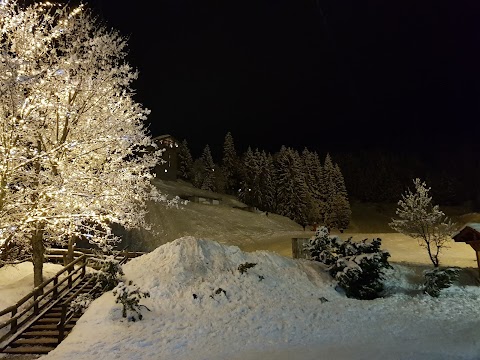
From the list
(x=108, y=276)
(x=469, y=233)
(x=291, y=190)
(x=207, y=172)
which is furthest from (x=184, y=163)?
(x=108, y=276)

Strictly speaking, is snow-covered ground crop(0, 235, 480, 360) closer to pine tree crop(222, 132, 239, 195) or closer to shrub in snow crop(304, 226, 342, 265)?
shrub in snow crop(304, 226, 342, 265)

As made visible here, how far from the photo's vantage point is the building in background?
75619 mm

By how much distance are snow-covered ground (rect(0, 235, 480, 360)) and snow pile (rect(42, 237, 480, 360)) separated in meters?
0.03

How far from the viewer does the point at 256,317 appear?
1362 cm

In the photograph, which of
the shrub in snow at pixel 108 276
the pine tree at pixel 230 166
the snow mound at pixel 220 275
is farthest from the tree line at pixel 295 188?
the shrub in snow at pixel 108 276

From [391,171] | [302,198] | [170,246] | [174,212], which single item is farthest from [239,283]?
[391,171]

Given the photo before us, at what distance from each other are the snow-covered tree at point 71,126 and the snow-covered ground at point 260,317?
3.48 metres

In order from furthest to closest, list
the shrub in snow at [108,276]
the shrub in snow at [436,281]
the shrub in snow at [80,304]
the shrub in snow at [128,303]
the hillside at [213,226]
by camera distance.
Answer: the hillside at [213,226]
the shrub in snow at [436,281]
the shrub in snow at [108,276]
the shrub in snow at [80,304]
the shrub in snow at [128,303]

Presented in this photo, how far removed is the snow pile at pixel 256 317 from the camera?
10.6m

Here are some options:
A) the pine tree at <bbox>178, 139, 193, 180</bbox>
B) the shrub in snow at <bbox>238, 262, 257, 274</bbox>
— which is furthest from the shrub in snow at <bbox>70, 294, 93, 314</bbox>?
the pine tree at <bbox>178, 139, 193, 180</bbox>

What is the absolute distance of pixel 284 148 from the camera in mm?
70625

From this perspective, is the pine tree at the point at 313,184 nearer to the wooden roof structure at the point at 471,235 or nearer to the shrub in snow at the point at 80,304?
the wooden roof structure at the point at 471,235

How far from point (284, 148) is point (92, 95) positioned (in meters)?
55.9

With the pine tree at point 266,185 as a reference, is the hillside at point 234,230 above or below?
below
